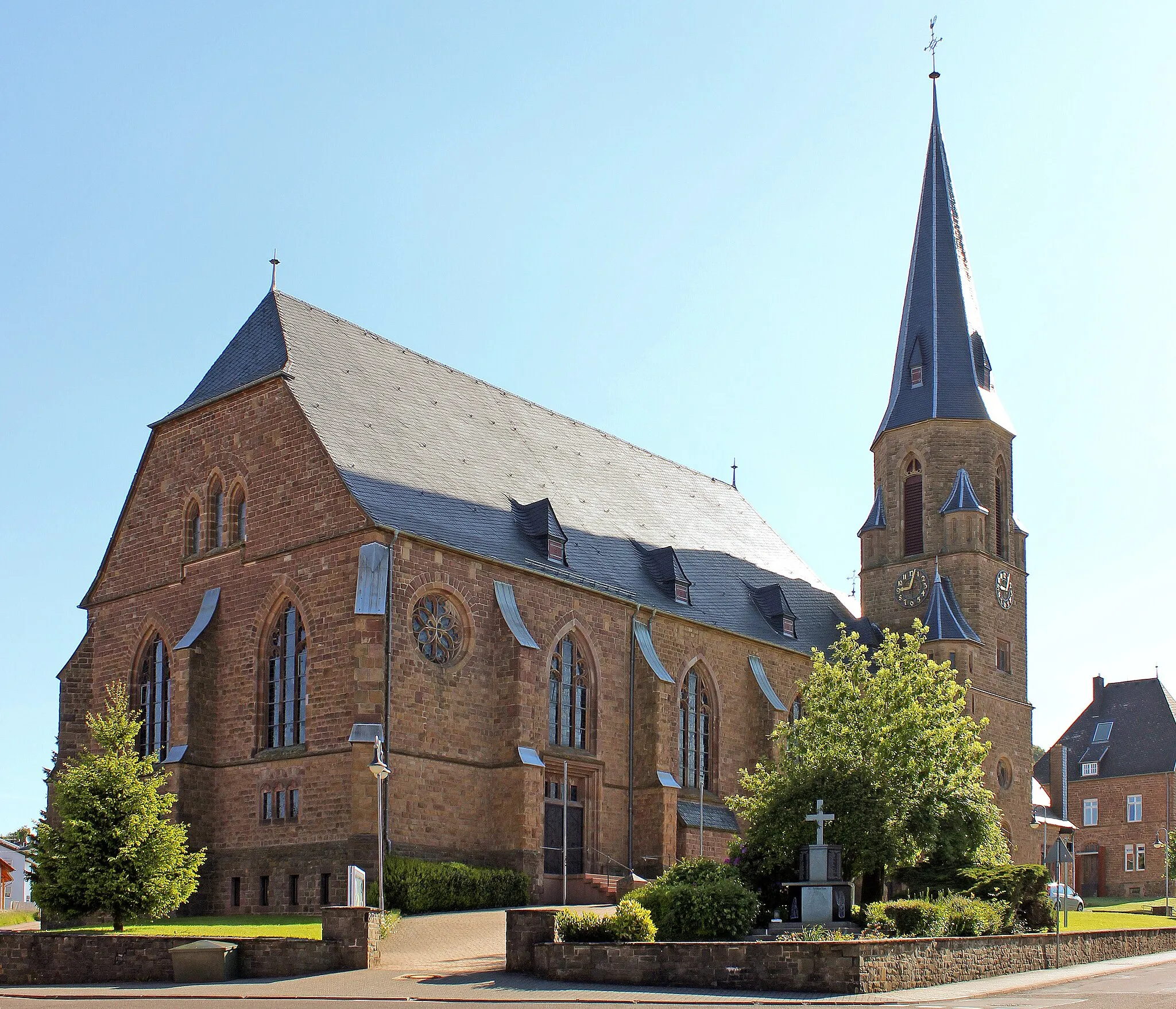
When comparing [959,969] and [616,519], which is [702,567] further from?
[959,969]

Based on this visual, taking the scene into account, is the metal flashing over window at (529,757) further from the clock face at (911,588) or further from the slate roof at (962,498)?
the slate roof at (962,498)

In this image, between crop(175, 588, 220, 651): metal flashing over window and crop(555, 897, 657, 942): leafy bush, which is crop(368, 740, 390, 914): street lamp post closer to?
crop(555, 897, 657, 942): leafy bush

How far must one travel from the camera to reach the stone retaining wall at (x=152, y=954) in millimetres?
21688

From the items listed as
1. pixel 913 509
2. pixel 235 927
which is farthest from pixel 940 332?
pixel 235 927

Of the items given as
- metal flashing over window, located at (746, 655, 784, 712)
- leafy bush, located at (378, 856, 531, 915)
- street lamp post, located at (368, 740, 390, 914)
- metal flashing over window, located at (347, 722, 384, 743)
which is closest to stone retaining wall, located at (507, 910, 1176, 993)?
street lamp post, located at (368, 740, 390, 914)

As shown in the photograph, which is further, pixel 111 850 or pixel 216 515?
pixel 216 515

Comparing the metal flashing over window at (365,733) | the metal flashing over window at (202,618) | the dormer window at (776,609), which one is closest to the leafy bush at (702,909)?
the metal flashing over window at (365,733)

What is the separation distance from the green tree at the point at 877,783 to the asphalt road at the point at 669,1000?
8145 mm

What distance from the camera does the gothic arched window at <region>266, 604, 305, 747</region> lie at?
100 ft

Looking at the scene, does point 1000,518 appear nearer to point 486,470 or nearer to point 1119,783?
point 486,470

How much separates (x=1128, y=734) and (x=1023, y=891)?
41.9 m

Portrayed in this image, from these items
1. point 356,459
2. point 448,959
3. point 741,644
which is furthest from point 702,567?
point 448,959

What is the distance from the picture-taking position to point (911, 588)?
47.8 metres

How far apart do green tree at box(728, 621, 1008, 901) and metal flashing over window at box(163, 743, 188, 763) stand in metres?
11.5
